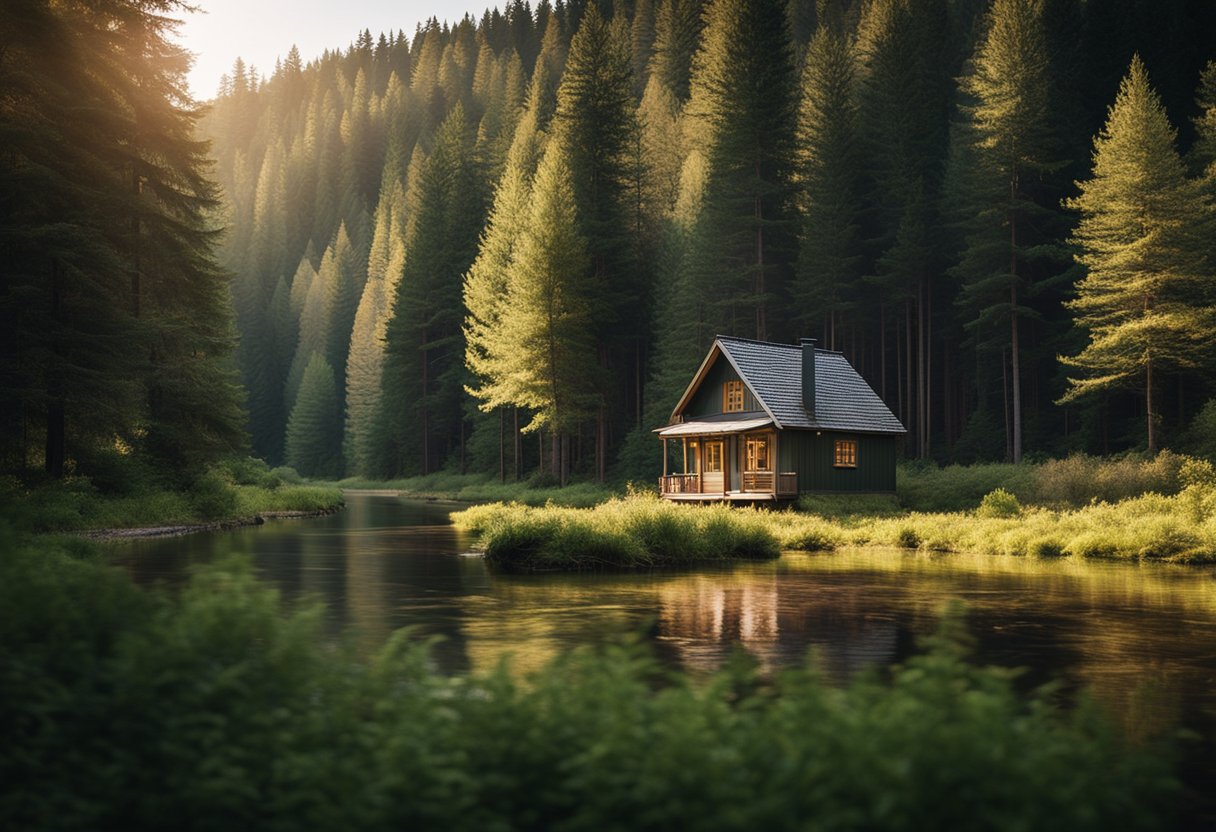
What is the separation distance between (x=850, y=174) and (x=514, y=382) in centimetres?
2621

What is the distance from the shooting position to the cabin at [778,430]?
44.2 metres

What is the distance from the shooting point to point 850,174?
2665 inches

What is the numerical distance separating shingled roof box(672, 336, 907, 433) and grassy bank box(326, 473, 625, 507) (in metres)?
8.54

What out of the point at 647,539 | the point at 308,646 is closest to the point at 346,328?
the point at 647,539

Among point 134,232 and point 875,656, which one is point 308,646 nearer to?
point 875,656

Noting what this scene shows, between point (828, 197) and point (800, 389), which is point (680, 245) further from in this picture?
point (800, 389)

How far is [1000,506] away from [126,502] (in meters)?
30.8

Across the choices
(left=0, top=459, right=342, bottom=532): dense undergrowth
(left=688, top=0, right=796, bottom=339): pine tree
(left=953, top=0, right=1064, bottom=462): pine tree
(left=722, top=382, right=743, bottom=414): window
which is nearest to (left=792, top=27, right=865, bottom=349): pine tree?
(left=688, top=0, right=796, bottom=339): pine tree

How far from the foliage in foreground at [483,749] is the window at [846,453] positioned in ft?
131

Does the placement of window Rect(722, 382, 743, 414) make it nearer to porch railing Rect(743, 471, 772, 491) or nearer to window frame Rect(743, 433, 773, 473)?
window frame Rect(743, 433, 773, 473)

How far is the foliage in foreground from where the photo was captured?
5.44 m

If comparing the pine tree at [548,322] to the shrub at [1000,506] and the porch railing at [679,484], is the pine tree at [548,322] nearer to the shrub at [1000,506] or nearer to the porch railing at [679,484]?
the porch railing at [679,484]

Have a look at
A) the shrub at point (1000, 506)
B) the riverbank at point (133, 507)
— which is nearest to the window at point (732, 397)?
the shrub at point (1000, 506)

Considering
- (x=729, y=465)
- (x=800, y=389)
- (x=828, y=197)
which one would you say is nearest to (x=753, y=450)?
(x=729, y=465)
